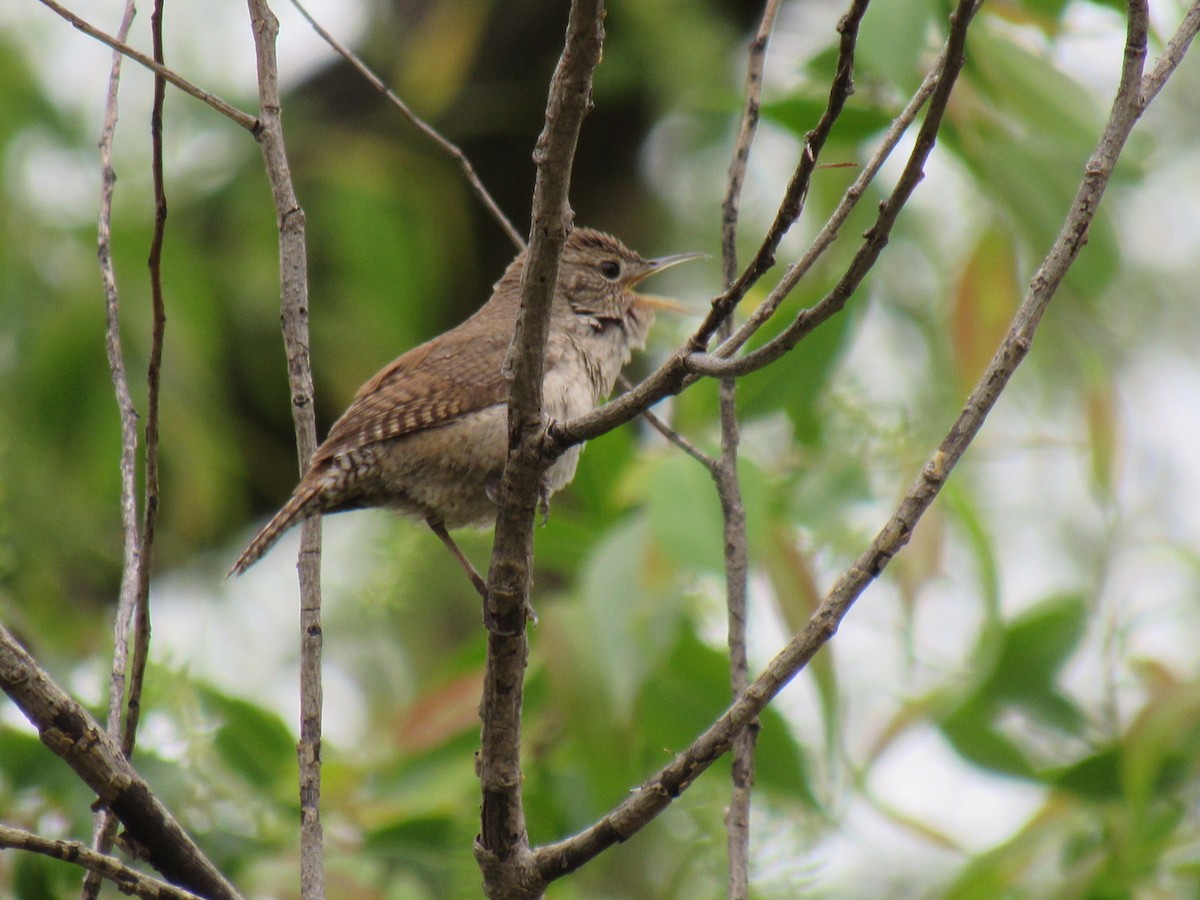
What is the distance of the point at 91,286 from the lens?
496 cm

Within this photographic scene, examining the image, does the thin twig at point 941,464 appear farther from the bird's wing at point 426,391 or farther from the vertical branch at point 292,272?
the bird's wing at point 426,391

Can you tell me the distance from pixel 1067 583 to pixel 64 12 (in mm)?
5022

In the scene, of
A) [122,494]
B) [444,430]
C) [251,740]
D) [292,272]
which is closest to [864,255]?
[292,272]

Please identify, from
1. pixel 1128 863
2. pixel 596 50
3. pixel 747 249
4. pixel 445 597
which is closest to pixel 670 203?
pixel 747 249

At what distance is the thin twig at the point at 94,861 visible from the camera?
67.3 inches

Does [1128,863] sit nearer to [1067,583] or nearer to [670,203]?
[1067,583]

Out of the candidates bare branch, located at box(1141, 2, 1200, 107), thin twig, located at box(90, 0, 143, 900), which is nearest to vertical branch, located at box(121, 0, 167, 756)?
thin twig, located at box(90, 0, 143, 900)

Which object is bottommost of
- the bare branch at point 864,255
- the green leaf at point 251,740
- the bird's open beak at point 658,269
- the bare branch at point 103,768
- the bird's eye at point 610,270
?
the bare branch at point 103,768

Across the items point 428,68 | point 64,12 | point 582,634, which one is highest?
point 428,68

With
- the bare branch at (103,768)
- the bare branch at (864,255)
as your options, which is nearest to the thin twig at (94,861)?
the bare branch at (103,768)

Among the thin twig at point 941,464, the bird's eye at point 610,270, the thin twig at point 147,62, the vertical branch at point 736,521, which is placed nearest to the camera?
the thin twig at point 941,464

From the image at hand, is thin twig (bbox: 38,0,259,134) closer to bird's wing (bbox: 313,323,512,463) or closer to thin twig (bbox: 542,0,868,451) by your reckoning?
thin twig (bbox: 542,0,868,451)

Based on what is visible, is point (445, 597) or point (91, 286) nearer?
point (91, 286)

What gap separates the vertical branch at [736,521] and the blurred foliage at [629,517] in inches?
16.7
